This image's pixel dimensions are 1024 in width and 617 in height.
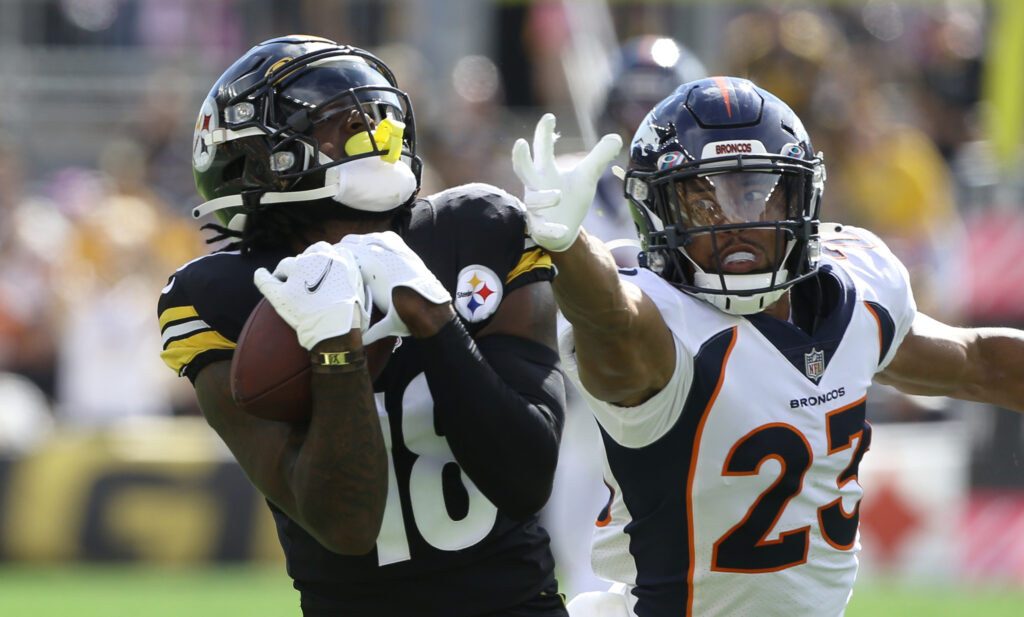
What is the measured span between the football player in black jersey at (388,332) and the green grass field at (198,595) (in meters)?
4.34

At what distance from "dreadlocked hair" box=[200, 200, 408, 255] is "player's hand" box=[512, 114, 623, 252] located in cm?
45

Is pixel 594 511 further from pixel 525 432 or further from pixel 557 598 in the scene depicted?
pixel 525 432

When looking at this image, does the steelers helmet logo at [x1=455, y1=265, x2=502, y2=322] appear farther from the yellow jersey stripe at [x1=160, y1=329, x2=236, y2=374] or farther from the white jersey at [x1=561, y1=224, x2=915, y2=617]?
the yellow jersey stripe at [x1=160, y1=329, x2=236, y2=374]

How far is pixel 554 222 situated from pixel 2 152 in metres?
8.13

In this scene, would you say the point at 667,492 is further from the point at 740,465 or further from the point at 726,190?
the point at 726,190

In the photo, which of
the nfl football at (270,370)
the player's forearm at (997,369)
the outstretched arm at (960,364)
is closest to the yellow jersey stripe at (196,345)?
the nfl football at (270,370)

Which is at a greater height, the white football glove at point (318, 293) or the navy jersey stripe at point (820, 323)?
the white football glove at point (318, 293)

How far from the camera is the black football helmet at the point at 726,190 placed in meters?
3.33

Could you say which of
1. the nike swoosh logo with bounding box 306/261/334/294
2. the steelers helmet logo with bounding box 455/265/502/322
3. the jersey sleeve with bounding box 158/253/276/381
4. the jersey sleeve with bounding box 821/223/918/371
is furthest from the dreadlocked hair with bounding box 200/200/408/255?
the jersey sleeve with bounding box 821/223/918/371

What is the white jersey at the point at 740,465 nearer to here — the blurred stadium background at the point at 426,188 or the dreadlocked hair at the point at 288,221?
Result: the dreadlocked hair at the point at 288,221

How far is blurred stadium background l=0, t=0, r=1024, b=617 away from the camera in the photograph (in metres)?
8.37

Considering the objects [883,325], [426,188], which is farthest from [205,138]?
[426,188]

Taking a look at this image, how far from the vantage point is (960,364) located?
12.0 feet

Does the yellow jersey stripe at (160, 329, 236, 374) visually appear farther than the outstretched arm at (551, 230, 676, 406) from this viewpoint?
Yes
